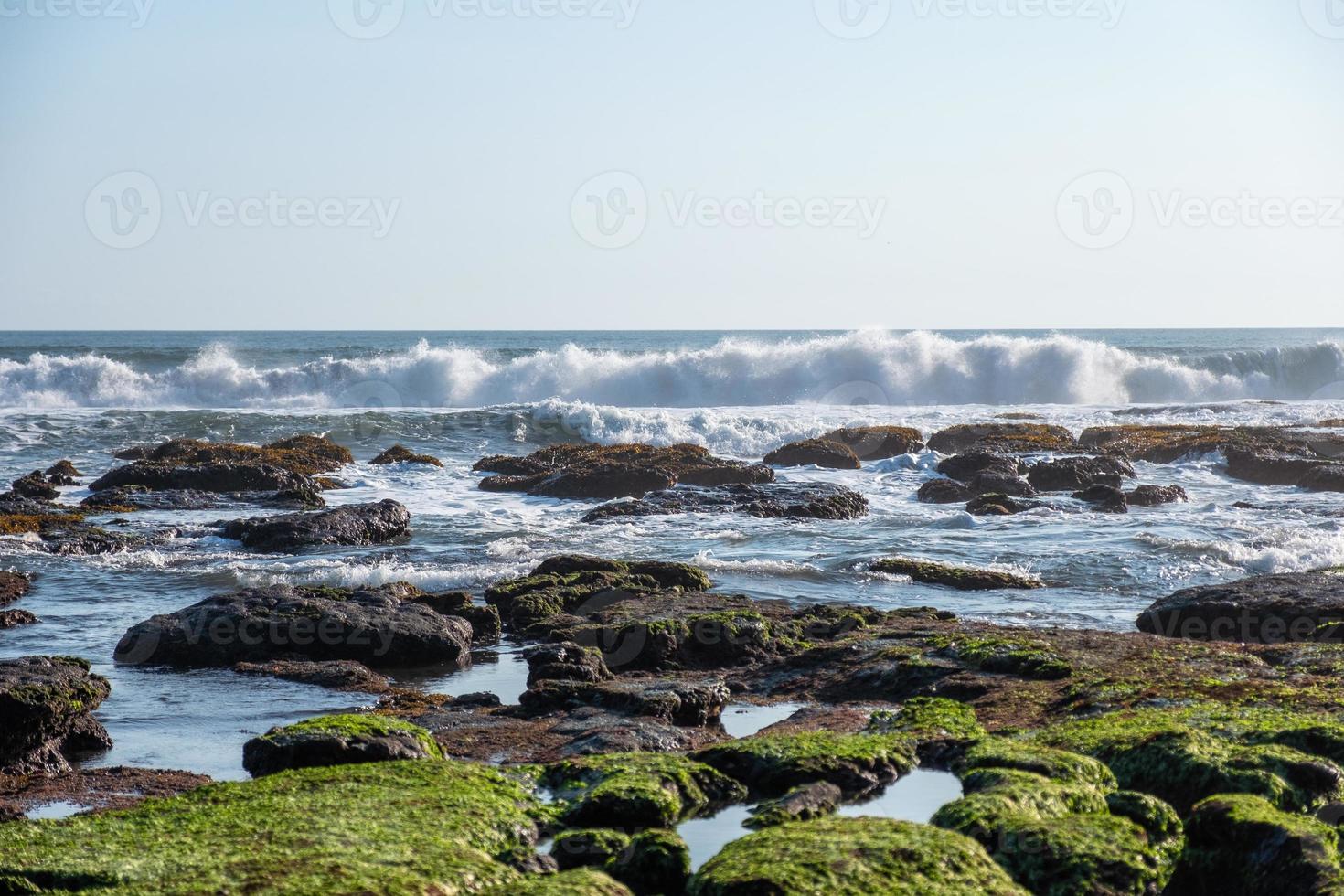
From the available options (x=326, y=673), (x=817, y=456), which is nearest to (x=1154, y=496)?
(x=817, y=456)

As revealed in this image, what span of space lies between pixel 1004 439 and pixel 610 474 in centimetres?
1049

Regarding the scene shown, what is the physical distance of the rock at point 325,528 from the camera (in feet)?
49.5

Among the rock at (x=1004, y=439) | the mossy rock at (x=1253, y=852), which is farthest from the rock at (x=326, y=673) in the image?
the rock at (x=1004, y=439)

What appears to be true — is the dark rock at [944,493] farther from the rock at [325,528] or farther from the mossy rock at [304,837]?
the mossy rock at [304,837]

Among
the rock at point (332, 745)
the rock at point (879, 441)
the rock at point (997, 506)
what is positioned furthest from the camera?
the rock at point (879, 441)

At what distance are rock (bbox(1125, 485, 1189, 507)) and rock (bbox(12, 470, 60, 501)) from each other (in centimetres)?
1669

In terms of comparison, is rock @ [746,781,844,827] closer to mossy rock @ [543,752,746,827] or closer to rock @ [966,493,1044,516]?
mossy rock @ [543,752,746,827]

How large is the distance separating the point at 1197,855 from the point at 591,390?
1622 inches

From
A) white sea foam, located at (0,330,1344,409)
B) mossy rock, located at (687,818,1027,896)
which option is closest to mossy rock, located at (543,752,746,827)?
mossy rock, located at (687,818,1027,896)

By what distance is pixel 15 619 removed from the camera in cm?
1058

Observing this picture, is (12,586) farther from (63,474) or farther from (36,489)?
(63,474)

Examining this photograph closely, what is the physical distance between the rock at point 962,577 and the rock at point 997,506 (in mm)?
5103

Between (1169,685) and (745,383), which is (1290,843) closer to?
(1169,685)

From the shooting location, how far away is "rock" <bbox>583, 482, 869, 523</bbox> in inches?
690
